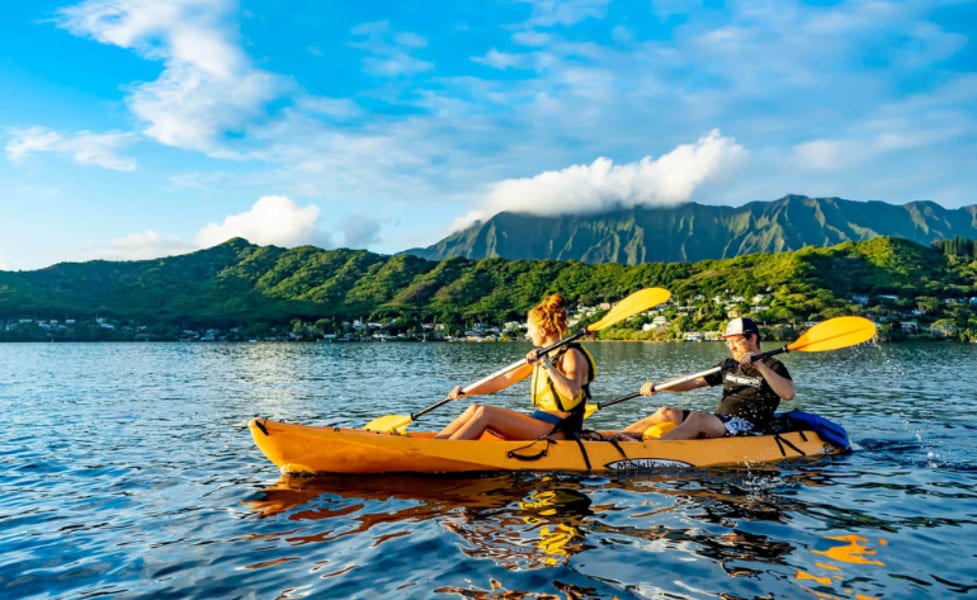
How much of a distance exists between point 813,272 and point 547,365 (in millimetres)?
140306

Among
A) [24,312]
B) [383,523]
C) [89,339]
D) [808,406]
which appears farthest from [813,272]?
[24,312]

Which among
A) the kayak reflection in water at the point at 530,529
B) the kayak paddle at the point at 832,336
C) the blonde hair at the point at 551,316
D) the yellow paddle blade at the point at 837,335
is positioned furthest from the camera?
the yellow paddle blade at the point at 837,335

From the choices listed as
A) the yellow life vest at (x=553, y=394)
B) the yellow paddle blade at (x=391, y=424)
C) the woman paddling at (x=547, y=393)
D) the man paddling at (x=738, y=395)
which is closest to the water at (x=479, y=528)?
the woman paddling at (x=547, y=393)

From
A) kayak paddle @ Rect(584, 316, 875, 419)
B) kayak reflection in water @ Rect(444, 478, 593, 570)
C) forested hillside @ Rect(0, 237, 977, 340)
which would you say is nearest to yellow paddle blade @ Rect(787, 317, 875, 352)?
kayak paddle @ Rect(584, 316, 875, 419)

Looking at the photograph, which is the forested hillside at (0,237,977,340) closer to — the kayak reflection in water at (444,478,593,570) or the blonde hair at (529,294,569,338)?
the blonde hair at (529,294,569,338)

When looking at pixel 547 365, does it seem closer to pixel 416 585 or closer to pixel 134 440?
pixel 416 585

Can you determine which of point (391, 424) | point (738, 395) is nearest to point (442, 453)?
point (391, 424)

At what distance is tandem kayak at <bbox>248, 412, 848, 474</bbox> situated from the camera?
9.64m

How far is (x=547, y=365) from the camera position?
9.30 meters

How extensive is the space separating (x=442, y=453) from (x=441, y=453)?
1 centimetres

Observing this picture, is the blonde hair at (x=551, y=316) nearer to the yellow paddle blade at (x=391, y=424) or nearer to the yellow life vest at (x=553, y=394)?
the yellow life vest at (x=553, y=394)

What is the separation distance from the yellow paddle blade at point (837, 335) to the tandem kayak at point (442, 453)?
2889mm

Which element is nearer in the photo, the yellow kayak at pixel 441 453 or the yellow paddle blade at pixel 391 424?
the yellow kayak at pixel 441 453

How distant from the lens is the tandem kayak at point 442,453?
9.64 metres
